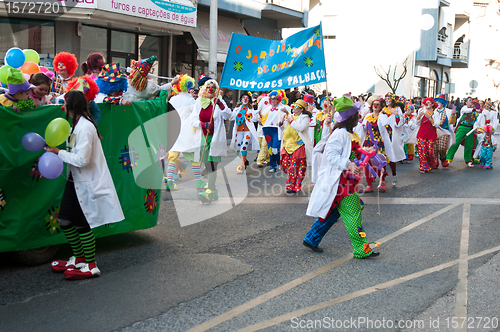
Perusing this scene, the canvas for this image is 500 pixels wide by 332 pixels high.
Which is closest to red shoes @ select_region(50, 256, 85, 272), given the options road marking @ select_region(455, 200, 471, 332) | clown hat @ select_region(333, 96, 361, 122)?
clown hat @ select_region(333, 96, 361, 122)

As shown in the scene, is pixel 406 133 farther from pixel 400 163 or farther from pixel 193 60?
pixel 193 60

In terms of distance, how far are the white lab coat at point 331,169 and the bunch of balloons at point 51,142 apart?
260 cm

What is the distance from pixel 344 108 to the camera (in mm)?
5363

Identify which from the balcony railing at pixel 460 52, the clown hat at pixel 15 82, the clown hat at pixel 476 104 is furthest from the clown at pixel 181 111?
the balcony railing at pixel 460 52

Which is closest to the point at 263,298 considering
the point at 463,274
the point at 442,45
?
the point at 463,274

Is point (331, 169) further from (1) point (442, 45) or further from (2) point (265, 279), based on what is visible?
(1) point (442, 45)

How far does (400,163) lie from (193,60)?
380 inches

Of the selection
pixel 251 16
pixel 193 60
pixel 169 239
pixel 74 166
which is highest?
pixel 251 16

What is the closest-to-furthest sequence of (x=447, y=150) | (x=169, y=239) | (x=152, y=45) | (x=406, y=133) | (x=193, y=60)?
(x=169, y=239) → (x=406, y=133) → (x=447, y=150) → (x=152, y=45) → (x=193, y=60)

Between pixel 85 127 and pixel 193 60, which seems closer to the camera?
pixel 85 127

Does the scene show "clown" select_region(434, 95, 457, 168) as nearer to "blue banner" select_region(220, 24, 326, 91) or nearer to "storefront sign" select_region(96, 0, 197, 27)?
"blue banner" select_region(220, 24, 326, 91)

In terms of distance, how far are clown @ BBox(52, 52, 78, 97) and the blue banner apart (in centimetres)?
244

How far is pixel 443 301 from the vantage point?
13.9ft

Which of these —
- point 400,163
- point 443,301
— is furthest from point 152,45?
point 443,301
